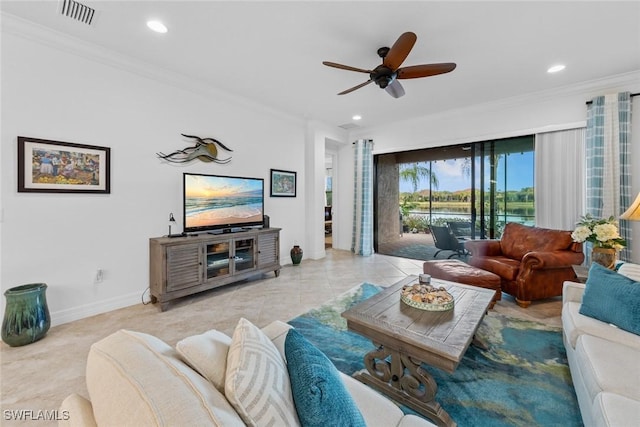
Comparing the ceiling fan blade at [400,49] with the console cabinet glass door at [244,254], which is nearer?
the ceiling fan blade at [400,49]

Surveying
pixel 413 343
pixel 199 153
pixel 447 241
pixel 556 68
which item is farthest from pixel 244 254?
pixel 556 68

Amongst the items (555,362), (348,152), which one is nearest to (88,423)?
(555,362)

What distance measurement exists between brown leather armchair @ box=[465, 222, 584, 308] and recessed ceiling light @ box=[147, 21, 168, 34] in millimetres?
4321

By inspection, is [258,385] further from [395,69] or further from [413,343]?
[395,69]

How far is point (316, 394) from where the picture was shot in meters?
0.71

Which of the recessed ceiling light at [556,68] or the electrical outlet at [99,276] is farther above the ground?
the recessed ceiling light at [556,68]

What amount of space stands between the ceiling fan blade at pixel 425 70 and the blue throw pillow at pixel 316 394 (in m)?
2.61

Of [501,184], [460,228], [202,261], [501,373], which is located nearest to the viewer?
[501,373]

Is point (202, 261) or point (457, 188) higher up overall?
point (457, 188)

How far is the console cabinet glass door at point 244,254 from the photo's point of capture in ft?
11.7

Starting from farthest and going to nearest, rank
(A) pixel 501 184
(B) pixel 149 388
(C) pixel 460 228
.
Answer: (C) pixel 460 228
(A) pixel 501 184
(B) pixel 149 388

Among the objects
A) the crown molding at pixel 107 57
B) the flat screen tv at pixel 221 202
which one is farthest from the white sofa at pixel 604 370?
the crown molding at pixel 107 57

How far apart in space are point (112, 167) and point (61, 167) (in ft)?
1.31

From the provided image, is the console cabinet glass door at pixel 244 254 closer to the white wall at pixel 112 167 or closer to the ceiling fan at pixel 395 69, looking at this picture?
the white wall at pixel 112 167
